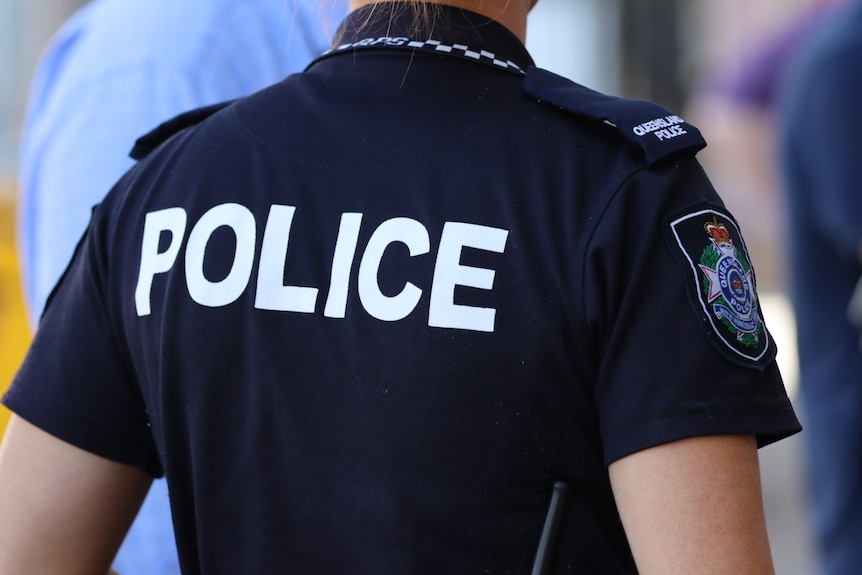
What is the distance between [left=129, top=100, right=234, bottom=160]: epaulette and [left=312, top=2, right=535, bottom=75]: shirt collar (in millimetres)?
156

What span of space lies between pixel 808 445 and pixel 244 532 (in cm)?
182

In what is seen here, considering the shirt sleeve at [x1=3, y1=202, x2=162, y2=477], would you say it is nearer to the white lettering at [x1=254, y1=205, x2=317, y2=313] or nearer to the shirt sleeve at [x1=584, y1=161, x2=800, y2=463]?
the white lettering at [x1=254, y1=205, x2=317, y2=313]

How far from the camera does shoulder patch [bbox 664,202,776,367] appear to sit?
0.95 meters

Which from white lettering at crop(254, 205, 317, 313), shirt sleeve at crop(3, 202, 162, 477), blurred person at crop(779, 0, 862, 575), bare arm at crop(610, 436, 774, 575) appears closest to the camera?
bare arm at crop(610, 436, 774, 575)

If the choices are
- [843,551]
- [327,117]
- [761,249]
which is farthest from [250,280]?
[761,249]

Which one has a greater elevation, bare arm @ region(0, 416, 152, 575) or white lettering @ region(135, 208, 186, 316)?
white lettering @ region(135, 208, 186, 316)

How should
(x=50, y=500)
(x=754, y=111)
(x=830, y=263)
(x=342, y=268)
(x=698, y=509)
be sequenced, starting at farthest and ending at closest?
(x=754, y=111) < (x=830, y=263) < (x=50, y=500) < (x=342, y=268) < (x=698, y=509)

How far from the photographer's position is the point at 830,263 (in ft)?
8.43

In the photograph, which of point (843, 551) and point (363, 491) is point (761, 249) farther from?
point (363, 491)

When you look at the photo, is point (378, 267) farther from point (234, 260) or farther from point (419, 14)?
point (419, 14)

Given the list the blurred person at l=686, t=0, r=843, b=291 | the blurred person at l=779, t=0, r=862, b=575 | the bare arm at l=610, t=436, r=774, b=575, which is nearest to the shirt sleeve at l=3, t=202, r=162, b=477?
the bare arm at l=610, t=436, r=774, b=575

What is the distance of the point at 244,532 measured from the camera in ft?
3.53

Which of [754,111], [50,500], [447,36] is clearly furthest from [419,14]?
[754,111]

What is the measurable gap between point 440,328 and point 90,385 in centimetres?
36
